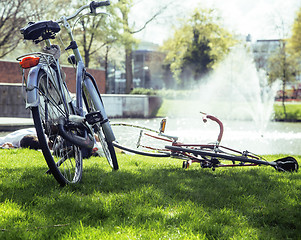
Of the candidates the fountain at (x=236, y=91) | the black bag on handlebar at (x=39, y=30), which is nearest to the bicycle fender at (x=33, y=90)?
the black bag on handlebar at (x=39, y=30)

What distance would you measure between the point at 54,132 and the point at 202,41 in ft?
122

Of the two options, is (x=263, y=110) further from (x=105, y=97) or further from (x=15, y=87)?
(x=15, y=87)

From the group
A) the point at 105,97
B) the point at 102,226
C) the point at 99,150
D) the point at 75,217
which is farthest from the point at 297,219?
the point at 105,97

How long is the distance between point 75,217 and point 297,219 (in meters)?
1.50

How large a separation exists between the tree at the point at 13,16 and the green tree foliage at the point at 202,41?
63.3 feet

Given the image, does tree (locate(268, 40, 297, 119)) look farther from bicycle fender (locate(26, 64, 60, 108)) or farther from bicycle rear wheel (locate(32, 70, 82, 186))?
bicycle fender (locate(26, 64, 60, 108))

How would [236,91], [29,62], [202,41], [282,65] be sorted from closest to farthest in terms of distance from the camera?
[29,62], [282,65], [236,91], [202,41]

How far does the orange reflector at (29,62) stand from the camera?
2.93 metres

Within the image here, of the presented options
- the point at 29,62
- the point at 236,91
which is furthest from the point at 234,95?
the point at 29,62

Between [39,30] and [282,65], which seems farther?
[282,65]

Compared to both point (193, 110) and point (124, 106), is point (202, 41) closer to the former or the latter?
point (193, 110)

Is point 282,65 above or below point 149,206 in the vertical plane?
above

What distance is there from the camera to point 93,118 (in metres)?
3.43

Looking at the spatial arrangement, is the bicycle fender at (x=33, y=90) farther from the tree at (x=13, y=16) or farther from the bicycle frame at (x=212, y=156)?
the tree at (x=13, y=16)
